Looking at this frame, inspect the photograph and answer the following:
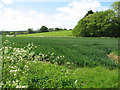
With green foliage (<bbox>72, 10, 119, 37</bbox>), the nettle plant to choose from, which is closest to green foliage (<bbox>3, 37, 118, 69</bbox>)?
the nettle plant

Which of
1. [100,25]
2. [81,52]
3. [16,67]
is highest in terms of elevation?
[100,25]

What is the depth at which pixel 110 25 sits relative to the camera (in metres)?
38.6

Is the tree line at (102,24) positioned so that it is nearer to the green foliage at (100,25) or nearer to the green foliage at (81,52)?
the green foliage at (100,25)

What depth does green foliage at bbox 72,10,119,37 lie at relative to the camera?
3928cm

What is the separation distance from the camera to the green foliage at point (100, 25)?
3928 centimetres

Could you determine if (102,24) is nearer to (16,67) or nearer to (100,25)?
(100,25)

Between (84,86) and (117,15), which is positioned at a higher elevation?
(117,15)

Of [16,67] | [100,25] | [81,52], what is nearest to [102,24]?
[100,25]

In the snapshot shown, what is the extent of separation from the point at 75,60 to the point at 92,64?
99 cm

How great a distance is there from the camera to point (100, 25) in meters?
40.9

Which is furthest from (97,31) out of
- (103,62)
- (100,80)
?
(100,80)

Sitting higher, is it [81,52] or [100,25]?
[100,25]

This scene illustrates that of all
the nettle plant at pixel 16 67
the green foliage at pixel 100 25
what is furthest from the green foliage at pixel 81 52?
the green foliage at pixel 100 25

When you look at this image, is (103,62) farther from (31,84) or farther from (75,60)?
(31,84)
